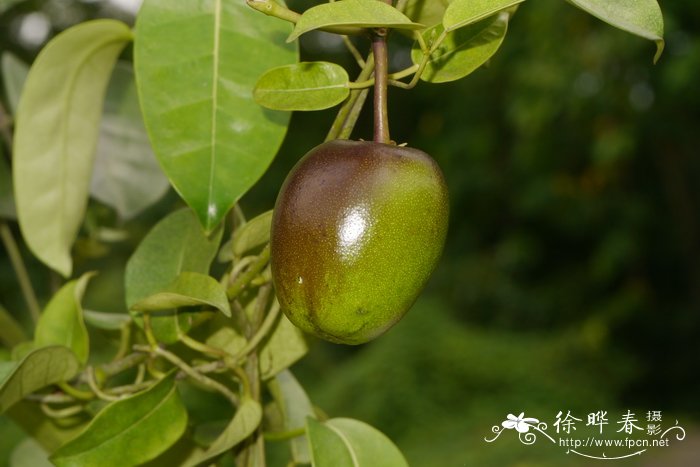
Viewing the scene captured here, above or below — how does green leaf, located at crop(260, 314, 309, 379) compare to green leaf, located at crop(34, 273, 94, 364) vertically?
above

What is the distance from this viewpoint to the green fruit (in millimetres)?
333

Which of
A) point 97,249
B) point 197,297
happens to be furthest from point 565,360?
point 197,297

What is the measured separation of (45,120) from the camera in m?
0.56

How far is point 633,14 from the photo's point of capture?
0.34m

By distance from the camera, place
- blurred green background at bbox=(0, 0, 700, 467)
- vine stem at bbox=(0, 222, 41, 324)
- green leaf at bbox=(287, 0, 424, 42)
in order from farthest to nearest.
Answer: blurred green background at bbox=(0, 0, 700, 467) < vine stem at bbox=(0, 222, 41, 324) < green leaf at bbox=(287, 0, 424, 42)

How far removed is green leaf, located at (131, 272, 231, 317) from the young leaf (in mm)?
89

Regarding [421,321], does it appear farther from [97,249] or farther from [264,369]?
[264,369]

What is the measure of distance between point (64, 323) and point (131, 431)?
0.46 ft

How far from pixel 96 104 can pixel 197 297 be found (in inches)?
9.2

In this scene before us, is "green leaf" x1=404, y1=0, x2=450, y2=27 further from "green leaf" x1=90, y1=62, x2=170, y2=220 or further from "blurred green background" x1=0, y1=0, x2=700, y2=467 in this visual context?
"blurred green background" x1=0, y1=0, x2=700, y2=467

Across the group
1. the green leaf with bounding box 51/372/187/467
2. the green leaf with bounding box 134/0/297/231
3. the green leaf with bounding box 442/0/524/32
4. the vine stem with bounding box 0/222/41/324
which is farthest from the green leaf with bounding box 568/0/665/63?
the vine stem with bounding box 0/222/41/324

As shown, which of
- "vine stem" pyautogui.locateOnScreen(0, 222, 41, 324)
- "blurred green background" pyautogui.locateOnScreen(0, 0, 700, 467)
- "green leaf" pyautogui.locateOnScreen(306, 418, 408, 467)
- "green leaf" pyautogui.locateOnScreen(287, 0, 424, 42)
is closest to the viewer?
"green leaf" pyautogui.locateOnScreen(287, 0, 424, 42)

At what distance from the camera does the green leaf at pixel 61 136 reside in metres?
0.55

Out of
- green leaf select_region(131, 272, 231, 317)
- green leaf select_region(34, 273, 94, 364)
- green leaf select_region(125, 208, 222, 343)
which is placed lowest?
green leaf select_region(34, 273, 94, 364)
